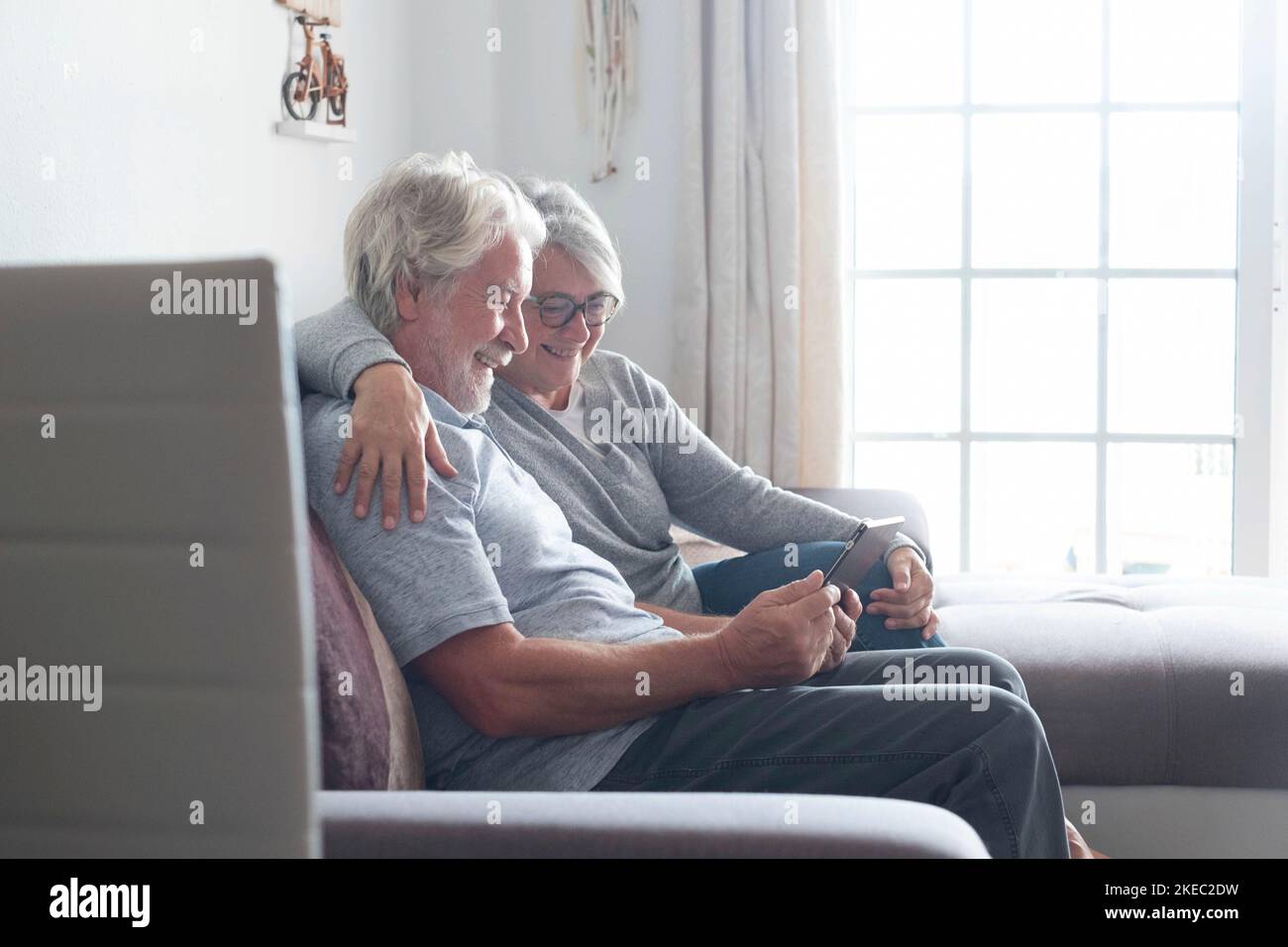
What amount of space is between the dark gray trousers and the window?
2.28 metres

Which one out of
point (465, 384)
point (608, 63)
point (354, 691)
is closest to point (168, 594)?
point (354, 691)

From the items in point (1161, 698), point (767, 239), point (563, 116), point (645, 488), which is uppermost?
point (563, 116)

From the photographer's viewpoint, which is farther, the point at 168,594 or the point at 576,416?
the point at 576,416

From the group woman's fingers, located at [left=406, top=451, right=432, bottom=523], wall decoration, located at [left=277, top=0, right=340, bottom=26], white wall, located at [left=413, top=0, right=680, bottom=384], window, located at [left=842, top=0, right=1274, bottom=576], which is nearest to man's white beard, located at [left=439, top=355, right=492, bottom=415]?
woman's fingers, located at [left=406, top=451, right=432, bottom=523]

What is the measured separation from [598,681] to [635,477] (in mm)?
672

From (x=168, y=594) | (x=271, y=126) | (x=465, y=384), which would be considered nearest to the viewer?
(x=168, y=594)

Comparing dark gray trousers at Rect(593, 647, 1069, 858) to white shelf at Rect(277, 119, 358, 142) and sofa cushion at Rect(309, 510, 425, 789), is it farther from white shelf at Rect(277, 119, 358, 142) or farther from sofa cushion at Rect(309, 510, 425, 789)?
white shelf at Rect(277, 119, 358, 142)

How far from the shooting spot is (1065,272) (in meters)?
3.52

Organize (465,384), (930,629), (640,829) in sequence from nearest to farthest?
(640,829)
(465,384)
(930,629)

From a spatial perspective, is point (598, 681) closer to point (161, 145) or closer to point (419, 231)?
point (419, 231)

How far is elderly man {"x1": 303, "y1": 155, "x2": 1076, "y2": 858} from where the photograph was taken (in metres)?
1.28

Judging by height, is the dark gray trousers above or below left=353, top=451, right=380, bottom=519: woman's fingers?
below
